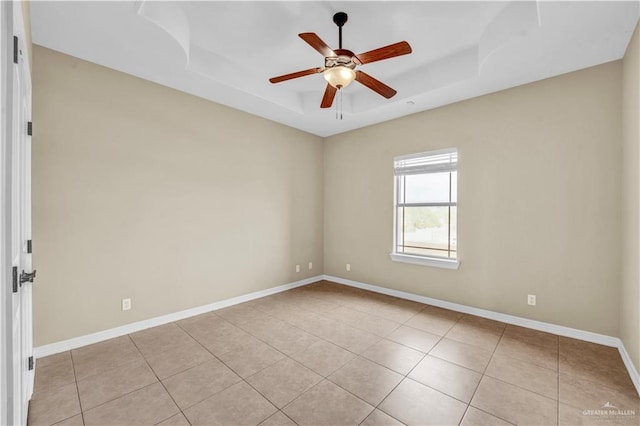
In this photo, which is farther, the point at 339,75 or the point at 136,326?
the point at 136,326

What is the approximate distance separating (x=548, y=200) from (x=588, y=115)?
0.94 m

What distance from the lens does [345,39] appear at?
2926 mm

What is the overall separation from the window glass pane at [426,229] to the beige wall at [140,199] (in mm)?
2131

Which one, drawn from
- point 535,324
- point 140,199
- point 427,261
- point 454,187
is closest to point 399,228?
point 427,261

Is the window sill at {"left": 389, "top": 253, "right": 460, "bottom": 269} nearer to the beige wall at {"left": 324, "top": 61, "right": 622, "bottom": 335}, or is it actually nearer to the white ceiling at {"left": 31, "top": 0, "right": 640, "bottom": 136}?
the beige wall at {"left": 324, "top": 61, "right": 622, "bottom": 335}

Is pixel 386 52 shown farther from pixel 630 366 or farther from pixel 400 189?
pixel 630 366

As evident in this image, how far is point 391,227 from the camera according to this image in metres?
4.57

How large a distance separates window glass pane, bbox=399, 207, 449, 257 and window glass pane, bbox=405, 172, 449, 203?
5.6 inches

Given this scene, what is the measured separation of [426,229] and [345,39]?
2.83m

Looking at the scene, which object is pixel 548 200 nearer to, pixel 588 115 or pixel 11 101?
pixel 588 115

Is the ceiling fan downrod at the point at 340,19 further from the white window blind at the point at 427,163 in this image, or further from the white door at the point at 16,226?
the white window blind at the point at 427,163

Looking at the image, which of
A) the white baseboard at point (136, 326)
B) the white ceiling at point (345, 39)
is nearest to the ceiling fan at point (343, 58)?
the white ceiling at point (345, 39)

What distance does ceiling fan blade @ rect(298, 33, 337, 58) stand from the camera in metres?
2.00

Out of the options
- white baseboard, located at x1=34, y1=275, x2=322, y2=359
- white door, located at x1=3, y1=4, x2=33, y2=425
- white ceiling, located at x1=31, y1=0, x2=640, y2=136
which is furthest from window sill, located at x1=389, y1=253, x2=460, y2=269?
white door, located at x1=3, y1=4, x2=33, y2=425
